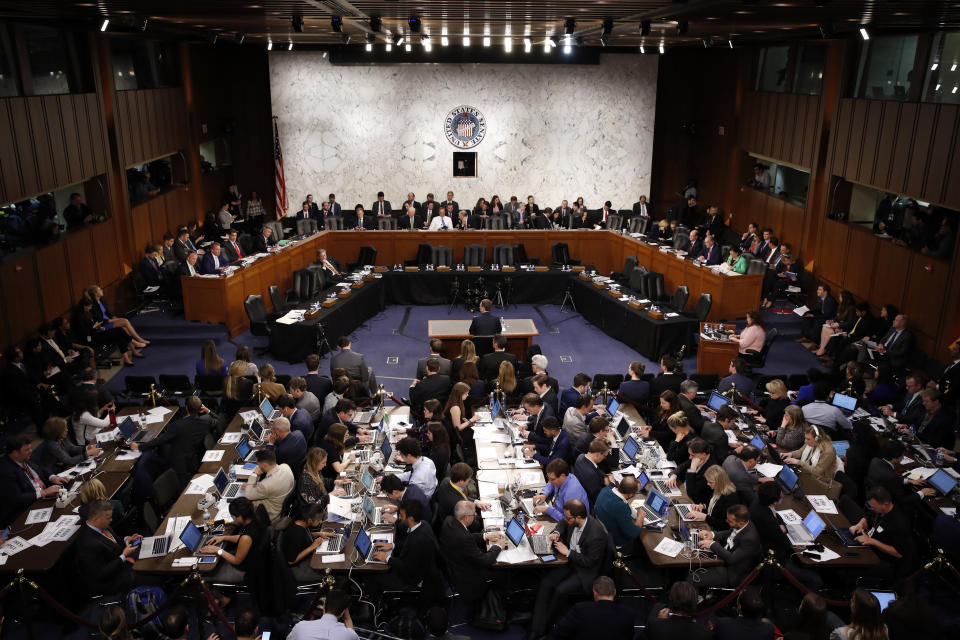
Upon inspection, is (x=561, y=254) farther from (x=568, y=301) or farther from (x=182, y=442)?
(x=182, y=442)

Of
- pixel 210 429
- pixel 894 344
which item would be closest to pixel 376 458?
pixel 210 429

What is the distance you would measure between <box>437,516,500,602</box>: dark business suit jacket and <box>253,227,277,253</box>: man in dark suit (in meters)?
11.0

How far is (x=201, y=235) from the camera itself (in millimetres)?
18594

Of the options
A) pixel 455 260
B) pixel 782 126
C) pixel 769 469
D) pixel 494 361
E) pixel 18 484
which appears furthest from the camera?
pixel 455 260

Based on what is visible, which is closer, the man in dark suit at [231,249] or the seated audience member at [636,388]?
the seated audience member at [636,388]

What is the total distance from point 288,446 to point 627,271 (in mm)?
10209

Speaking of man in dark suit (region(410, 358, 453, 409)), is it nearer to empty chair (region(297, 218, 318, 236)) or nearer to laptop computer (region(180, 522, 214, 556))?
laptop computer (region(180, 522, 214, 556))

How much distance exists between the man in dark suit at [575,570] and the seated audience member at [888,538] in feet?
8.28

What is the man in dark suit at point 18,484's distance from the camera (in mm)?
7477

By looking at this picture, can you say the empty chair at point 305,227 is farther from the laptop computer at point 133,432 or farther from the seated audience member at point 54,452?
the seated audience member at point 54,452

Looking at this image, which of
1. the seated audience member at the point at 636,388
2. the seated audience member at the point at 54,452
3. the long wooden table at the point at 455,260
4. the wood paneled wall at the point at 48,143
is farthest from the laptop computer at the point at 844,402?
the wood paneled wall at the point at 48,143

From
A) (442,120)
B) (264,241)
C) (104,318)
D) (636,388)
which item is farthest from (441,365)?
(442,120)

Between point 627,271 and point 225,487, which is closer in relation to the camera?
point 225,487

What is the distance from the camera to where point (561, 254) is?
1778 centimetres
